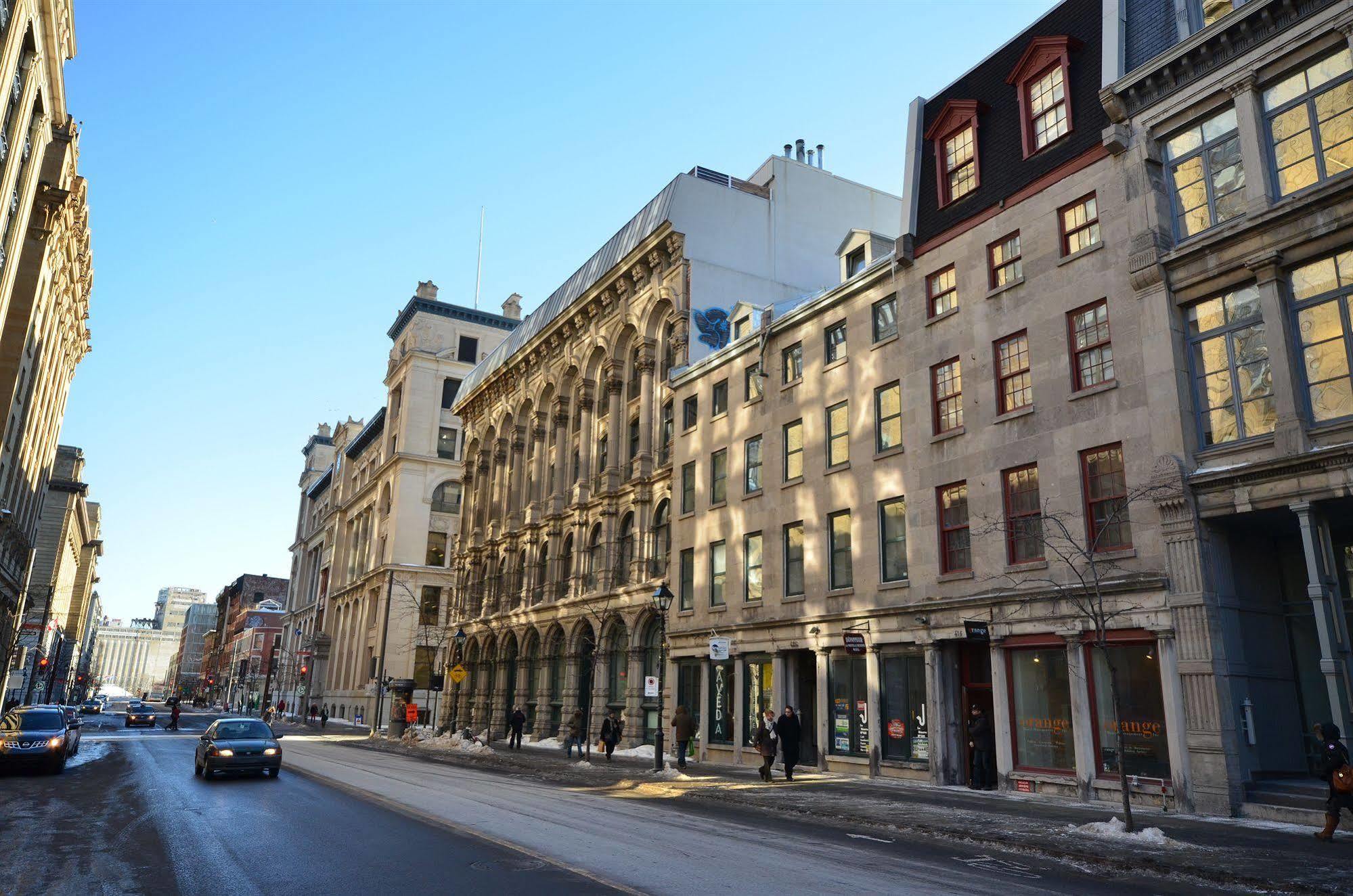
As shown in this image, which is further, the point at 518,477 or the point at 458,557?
the point at 458,557

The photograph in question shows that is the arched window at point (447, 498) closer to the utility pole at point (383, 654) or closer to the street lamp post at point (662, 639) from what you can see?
the utility pole at point (383, 654)

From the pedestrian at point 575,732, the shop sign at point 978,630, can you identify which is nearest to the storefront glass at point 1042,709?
the shop sign at point 978,630

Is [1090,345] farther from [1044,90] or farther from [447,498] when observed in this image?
[447,498]

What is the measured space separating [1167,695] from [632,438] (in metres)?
27.7

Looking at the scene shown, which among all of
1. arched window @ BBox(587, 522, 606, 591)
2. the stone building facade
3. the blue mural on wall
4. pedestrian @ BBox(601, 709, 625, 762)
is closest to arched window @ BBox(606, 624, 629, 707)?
the stone building facade

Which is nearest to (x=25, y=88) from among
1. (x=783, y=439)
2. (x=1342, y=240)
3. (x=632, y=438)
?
(x=632, y=438)

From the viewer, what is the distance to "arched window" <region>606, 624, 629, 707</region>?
38.2 meters

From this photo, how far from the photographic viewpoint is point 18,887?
8.83 metres

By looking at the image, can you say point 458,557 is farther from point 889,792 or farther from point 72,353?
point 889,792

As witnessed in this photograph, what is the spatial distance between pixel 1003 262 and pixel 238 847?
2023 centimetres

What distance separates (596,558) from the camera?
4197cm

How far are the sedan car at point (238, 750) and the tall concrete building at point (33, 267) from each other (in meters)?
20.5

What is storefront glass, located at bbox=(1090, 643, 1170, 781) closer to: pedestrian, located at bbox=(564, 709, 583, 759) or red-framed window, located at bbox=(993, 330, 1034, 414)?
red-framed window, located at bbox=(993, 330, 1034, 414)

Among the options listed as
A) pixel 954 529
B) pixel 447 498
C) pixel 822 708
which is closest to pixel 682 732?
pixel 822 708
